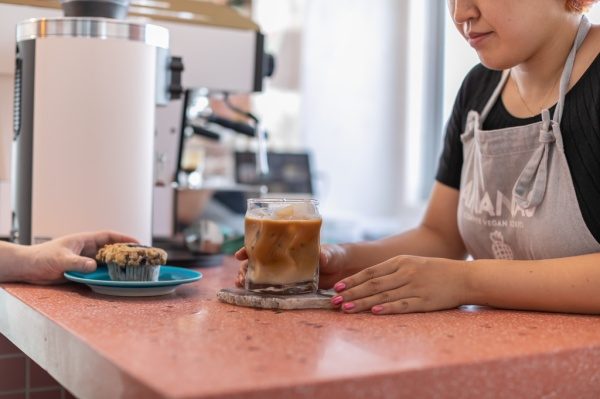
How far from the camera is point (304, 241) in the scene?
1.06 meters

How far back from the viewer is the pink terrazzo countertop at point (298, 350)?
69 centimetres

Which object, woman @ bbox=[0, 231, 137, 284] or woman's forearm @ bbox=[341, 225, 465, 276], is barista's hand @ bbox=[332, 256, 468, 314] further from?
woman @ bbox=[0, 231, 137, 284]

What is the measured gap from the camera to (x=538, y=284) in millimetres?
1058

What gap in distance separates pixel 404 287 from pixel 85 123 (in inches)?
25.2

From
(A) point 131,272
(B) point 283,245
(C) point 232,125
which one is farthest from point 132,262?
(C) point 232,125

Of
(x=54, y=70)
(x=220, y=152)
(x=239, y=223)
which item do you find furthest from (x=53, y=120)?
(x=220, y=152)

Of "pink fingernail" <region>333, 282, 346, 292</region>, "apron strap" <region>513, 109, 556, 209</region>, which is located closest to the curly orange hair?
"apron strap" <region>513, 109, 556, 209</region>

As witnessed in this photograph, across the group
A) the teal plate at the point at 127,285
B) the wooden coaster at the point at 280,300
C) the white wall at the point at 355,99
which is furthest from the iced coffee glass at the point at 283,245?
the white wall at the point at 355,99

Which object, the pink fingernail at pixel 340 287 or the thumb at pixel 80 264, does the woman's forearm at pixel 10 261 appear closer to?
the thumb at pixel 80 264

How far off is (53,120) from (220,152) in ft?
8.43

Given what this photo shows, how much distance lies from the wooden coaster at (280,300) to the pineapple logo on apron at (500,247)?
39 centimetres

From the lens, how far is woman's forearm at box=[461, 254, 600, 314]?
1.05 metres

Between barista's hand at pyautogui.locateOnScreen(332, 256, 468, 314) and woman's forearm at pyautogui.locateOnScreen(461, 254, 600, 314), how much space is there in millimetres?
24

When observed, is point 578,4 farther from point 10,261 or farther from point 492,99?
point 10,261
